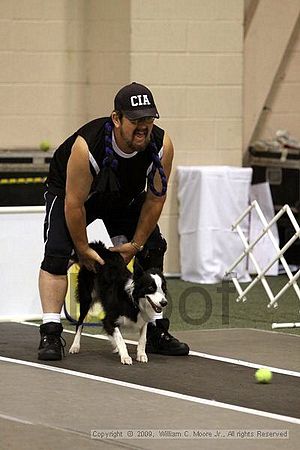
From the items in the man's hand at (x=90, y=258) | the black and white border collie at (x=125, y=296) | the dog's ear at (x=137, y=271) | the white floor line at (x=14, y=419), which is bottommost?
the white floor line at (x=14, y=419)

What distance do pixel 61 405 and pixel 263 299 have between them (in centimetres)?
385

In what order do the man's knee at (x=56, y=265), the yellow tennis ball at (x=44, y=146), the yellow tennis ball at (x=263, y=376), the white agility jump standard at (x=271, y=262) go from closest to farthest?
the yellow tennis ball at (x=263, y=376)
the man's knee at (x=56, y=265)
the white agility jump standard at (x=271, y=262)
the yellow tennis ball at (x=44, y=146)

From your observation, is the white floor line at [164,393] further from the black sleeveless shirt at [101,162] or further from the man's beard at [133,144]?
the man's beard at [133,144]

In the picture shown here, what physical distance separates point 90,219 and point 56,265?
32cm

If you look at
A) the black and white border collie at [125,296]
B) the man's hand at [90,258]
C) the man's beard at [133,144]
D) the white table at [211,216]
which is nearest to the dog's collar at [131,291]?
the black and white border collie at [125,296]

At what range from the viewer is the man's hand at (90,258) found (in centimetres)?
648

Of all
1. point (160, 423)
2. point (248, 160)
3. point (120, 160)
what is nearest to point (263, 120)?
point (248, 160)

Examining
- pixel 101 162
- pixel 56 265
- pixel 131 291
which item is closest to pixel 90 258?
pixel 56 265

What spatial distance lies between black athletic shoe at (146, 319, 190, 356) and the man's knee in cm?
61

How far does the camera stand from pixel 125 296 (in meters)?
6.40

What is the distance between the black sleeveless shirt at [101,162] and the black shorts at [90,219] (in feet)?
0.21

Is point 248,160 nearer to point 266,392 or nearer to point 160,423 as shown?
point 266,392

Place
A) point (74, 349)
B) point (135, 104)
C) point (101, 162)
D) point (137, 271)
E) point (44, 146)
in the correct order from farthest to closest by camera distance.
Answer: point (44, 146), point (74, 349), point (137, 271), point (101, 162), point (135, 104)

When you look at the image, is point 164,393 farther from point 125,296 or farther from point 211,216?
point 211,216
